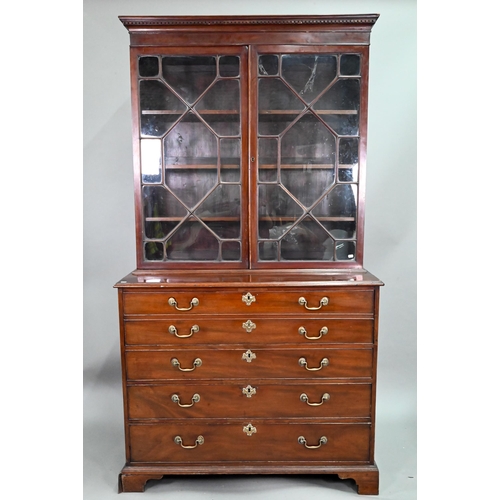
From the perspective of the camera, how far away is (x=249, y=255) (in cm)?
233

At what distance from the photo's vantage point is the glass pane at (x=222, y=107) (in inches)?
89.6

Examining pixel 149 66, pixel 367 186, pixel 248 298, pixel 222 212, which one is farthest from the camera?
pixel 367 186

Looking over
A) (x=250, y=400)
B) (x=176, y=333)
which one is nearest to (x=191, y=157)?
(x=176, y=333)

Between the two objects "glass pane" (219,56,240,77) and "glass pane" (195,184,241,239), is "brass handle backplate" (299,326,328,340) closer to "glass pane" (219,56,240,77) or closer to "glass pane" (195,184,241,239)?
"glass pane" (195,184,241,239)

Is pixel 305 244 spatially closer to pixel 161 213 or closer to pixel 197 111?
pixel 161 213

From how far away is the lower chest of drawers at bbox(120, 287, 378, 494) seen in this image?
215cm

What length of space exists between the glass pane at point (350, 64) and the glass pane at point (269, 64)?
1.09 feet

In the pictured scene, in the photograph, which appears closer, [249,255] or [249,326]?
[249,326]

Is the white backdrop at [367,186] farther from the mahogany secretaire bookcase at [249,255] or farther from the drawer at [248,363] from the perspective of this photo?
the drawer at [248,363]

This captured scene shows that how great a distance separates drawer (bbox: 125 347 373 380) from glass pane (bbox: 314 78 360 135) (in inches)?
44.4

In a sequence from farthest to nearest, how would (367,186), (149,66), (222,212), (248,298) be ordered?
1. (367,186)
2. (222,212)
3. (149,66)
4. (248,298)

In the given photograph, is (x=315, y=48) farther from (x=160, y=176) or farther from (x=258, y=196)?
(x=160, y=176)

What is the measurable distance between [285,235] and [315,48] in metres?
0.95

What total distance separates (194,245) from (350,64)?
1219 mm
